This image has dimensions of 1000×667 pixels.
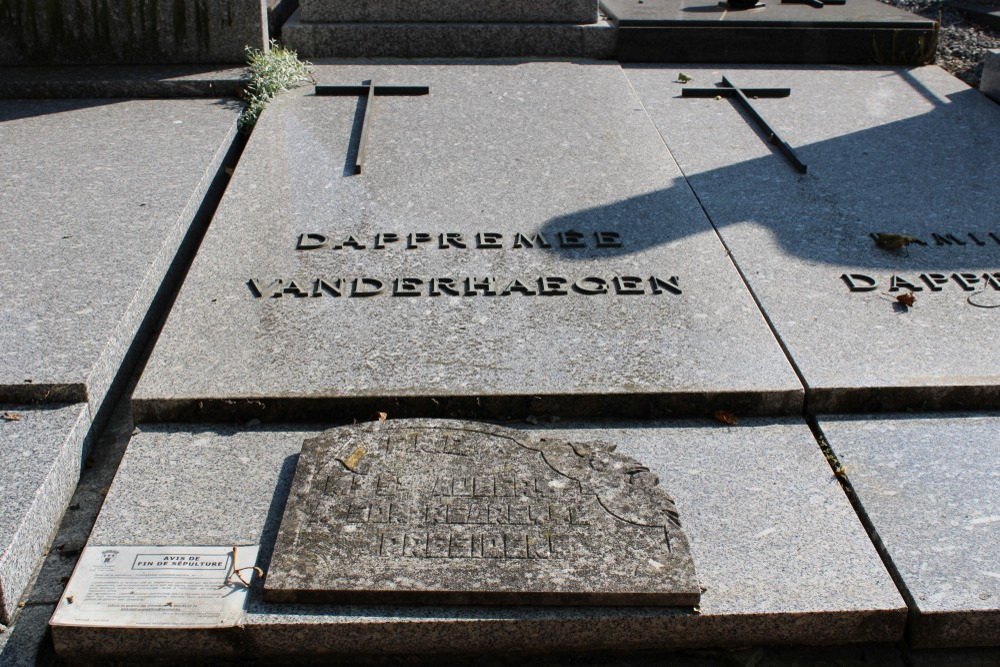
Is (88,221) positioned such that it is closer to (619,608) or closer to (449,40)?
(619,608)

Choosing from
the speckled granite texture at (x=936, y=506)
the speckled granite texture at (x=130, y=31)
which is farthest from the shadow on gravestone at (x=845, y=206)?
the speckled granite texture at (x=130, y=31)

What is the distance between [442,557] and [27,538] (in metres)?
1.08

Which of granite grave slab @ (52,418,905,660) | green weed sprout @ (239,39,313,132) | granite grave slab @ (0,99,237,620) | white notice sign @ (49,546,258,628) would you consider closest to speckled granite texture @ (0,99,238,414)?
granite grave slab @ (0,99,237,620)

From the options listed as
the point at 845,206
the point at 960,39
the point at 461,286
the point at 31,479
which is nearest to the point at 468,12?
the point at 845,206

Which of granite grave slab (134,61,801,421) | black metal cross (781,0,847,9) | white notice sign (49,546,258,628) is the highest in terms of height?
black metal cross (781,0,847,9)

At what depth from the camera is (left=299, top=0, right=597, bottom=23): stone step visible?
640cm

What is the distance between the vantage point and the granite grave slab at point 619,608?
2.20 meters

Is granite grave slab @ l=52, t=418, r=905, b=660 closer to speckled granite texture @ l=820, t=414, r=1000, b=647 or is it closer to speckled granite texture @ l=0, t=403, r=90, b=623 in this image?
speckled granite texture @ l=820, t=414, r=1000, b=647

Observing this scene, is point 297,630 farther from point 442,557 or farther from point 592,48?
point 592,48

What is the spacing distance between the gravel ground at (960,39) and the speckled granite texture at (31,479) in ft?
20.0

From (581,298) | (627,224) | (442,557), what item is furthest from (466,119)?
(442,557)

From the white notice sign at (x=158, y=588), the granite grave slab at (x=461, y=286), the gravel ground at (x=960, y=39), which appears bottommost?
the white notice sign at (x=158, y=588)

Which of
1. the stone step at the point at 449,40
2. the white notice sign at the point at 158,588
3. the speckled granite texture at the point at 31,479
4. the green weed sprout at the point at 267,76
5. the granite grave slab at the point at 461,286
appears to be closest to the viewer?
the white notice sign at the point at 158,588

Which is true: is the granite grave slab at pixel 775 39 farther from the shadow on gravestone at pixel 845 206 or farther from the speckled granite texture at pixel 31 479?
the speckled granite texture at pixel 31 479
